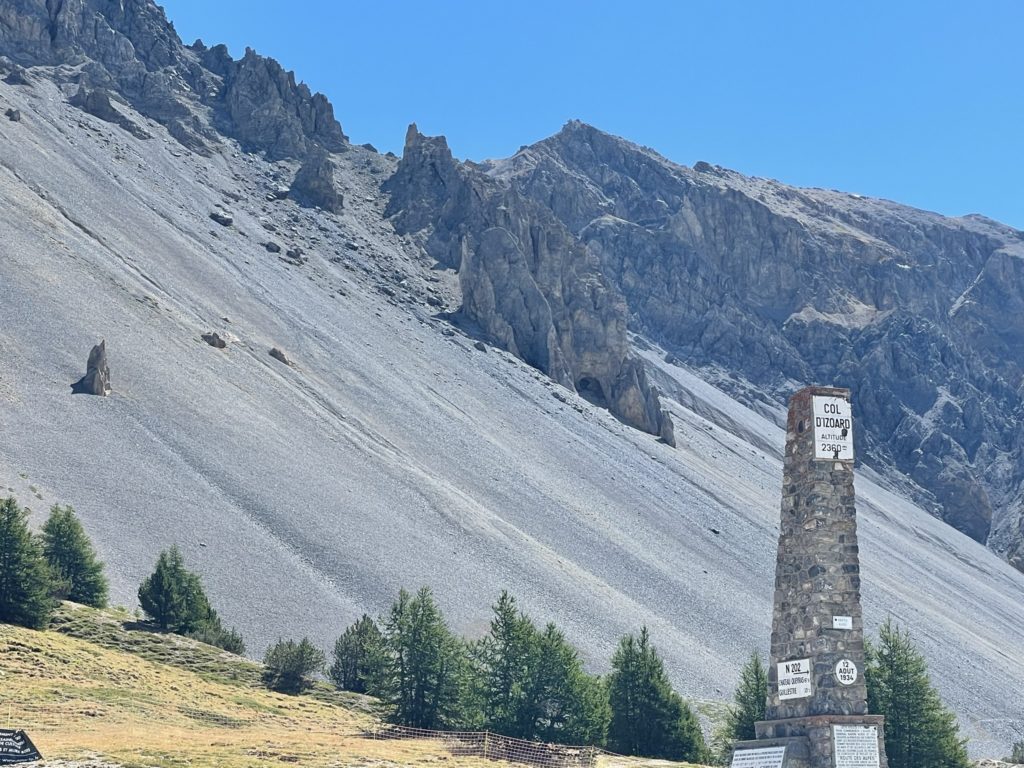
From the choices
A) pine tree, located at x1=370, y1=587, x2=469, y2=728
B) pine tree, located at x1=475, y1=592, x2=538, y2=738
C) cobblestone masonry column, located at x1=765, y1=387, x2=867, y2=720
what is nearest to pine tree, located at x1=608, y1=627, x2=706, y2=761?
pine tree, located at x1=475, y1=592, x2=538, y2=738

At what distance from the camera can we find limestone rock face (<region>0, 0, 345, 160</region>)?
163 metres

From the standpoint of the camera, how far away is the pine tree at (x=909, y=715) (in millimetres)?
32750

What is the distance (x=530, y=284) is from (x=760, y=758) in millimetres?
128912

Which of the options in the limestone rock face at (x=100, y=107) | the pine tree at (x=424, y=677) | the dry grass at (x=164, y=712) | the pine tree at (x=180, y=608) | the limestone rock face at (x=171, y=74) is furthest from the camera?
the limestone rock face at (x=171, y=74)

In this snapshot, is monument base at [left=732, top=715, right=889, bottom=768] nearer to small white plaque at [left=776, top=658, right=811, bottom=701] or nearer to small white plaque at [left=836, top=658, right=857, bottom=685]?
small white plaque at [left=776, top=658, right=811, bottom=701]

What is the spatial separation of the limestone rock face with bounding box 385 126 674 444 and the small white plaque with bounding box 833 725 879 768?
116m

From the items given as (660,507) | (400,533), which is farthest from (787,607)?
(660,507)

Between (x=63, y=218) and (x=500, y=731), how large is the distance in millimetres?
92000

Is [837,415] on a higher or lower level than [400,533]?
lower

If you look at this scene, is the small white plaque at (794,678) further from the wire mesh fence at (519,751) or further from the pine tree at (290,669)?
the pine tree at (290,669)

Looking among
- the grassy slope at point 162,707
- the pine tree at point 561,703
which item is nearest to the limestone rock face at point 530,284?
the grassy slope at point 162,707

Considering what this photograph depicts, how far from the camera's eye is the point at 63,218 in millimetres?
114000

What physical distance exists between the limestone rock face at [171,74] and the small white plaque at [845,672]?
151m

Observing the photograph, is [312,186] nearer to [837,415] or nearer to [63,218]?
[63,218]
